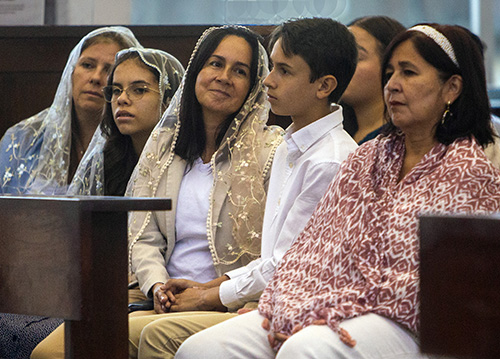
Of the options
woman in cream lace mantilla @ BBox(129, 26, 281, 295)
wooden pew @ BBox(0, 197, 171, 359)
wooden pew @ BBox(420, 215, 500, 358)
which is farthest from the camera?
woman in cream lace mantilla @ BBox(129, 26, 281, 295)

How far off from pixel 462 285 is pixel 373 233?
63cm

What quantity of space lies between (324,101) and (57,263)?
937 mm

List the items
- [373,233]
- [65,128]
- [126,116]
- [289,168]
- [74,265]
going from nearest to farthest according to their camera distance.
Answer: [74,265]
[373,233]
[289,168]
[126,116]
[65,128]

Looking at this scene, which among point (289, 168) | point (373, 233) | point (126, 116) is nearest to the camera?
point (373, 233)

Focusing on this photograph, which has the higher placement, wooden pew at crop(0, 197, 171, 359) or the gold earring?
the gold earring

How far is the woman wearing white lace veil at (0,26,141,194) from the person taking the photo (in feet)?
10.1

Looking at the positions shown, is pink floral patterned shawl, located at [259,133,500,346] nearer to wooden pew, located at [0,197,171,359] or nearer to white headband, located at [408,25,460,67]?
white headband, located at [408,25,460,67]

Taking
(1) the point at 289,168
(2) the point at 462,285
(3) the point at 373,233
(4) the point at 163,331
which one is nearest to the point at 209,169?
(1) the point at 289,168

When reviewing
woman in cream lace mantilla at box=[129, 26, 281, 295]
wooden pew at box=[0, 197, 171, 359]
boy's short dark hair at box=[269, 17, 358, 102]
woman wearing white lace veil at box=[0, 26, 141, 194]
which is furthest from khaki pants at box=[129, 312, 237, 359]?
woman wearing white lace veil at box=[0, 26, 141, 194]

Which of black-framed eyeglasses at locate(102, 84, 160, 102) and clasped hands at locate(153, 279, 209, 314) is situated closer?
clasped hands at locate(153, 279, 209, 314)

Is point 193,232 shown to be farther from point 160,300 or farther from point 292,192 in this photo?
point 292,192

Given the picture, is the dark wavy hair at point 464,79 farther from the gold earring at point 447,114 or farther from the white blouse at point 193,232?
the white blouse at point 193,232

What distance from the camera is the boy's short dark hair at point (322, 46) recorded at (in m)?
2.23

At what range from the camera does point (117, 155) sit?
288 centimetres
